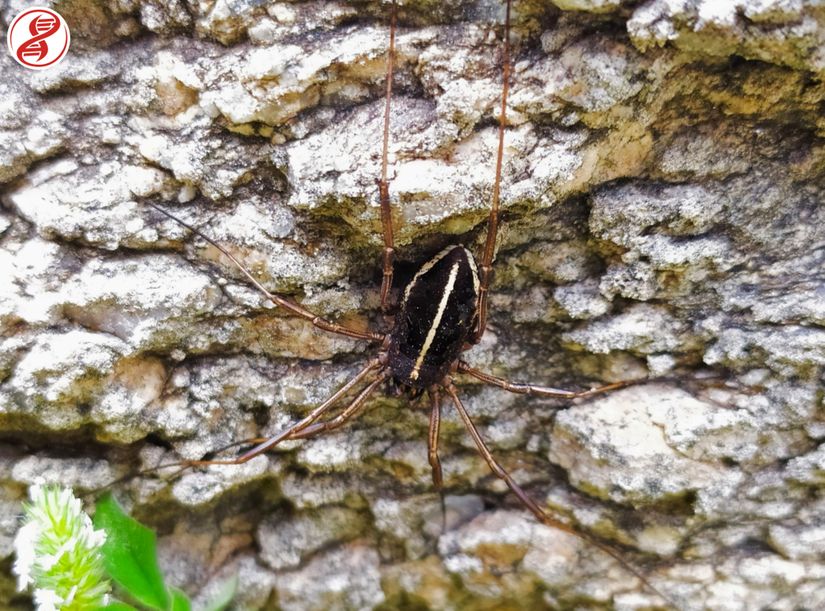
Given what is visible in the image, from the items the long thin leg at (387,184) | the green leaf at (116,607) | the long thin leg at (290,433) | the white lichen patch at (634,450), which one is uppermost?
the long thin leg at (387,184)

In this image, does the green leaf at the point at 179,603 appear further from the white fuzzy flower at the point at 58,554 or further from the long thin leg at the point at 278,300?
the long thin leg at the point at 278,300

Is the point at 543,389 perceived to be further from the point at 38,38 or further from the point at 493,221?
the point at 38,38

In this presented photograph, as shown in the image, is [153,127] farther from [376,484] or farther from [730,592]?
[730,592]

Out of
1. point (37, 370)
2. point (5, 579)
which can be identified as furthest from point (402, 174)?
point (5, 579)

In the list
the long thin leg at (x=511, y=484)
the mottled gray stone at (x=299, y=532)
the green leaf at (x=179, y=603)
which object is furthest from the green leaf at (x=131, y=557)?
the long thin leg at (x=511, y=484)

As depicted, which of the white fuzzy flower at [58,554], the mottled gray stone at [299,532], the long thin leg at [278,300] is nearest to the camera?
the white fuzzy flower at [58,554]

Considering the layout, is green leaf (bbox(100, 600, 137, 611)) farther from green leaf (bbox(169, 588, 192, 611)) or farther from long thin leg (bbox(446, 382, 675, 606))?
long thin leg (bbox(446, 382, 675, 606))
